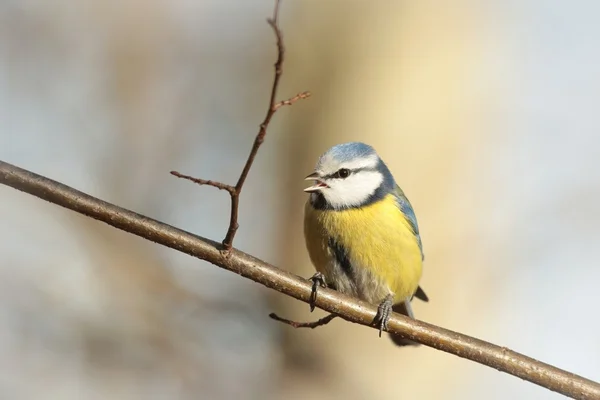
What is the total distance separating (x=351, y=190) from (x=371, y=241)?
265 mm

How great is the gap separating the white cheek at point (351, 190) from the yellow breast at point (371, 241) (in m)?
0.04

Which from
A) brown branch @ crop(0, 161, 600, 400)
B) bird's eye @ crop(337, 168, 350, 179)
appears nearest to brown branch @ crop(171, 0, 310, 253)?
brown branch @ crop(0, 161, 600, 400)

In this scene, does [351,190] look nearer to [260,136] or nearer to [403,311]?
[403,311]

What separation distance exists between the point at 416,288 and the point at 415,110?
1.91m

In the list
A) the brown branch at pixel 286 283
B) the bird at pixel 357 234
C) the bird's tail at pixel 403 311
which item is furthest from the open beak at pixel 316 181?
the bird's tail at pixel 403 311

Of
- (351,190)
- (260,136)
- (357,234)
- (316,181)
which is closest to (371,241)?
(357,234)

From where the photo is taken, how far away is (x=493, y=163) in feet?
17.3

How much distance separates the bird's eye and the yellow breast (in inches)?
6.7

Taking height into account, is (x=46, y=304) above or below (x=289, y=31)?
below

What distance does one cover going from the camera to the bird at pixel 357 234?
9.84ft

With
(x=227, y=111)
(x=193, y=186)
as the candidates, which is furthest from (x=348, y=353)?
(x=227, y=111)

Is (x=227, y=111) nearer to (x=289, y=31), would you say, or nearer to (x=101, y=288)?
(x=289, y=31)

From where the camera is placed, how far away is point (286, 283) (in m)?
2.47

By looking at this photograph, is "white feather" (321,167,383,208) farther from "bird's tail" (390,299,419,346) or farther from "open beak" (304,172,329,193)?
"bird's tail" (390,299,419,346)
